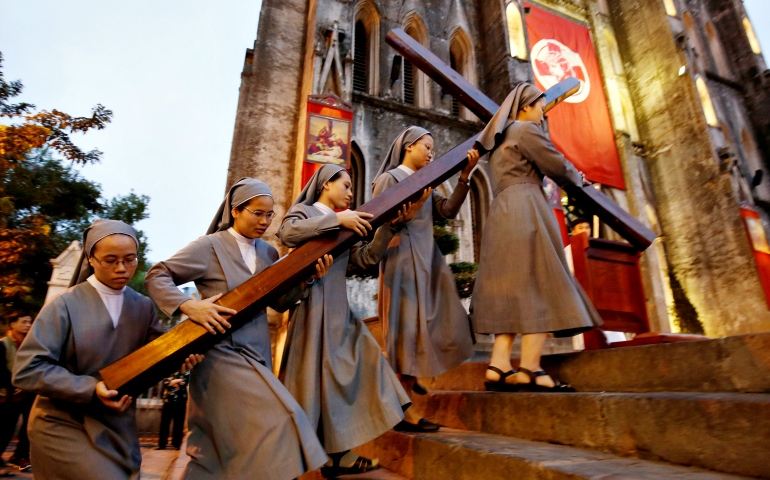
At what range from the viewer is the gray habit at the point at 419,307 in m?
2.70

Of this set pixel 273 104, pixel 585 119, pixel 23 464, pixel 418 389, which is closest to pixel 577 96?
pixel 585 119

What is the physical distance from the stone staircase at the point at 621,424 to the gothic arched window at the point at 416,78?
443 inches

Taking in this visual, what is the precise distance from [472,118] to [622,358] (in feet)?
39.0

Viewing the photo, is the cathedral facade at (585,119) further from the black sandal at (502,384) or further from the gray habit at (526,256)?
the black sandal at (502,384)

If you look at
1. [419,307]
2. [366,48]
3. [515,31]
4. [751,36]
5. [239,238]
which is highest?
[751,36]

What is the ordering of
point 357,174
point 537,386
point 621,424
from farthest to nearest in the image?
point 357,174
point 537,386
point 621,424

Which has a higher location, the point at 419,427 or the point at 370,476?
the point at 419,427

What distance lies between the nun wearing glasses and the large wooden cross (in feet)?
0.23

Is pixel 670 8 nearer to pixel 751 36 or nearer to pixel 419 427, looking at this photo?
pixel 751 36

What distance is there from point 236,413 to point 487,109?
3243 mm

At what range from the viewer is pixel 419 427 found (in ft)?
8.24

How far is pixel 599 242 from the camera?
3.62m

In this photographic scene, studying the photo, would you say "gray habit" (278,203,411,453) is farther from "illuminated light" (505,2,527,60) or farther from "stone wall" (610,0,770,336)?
"stone wall" (610,0,770,336)

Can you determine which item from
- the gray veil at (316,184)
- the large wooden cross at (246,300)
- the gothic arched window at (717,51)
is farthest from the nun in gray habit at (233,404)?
the gothic arched window at (717,51)
